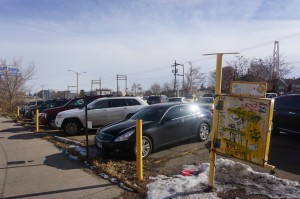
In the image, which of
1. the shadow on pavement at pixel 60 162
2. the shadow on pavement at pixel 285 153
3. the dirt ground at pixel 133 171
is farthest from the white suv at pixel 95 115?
the shadow on pavement at pixel 285 153

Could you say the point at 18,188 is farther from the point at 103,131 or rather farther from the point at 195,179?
the point at 195,179

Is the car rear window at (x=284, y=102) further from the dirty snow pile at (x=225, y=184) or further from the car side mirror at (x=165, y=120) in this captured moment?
the dirty snow pile at (x=225, y=184)

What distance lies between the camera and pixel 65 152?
10.1 metres

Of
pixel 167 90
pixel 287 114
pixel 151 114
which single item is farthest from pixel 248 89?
pixel 167 90

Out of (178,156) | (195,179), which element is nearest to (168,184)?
(195,179)

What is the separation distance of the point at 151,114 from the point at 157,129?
83cm

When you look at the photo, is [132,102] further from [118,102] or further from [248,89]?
[248,89]

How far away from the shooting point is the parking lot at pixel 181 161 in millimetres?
6922

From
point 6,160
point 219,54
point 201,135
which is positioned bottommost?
point 6,160

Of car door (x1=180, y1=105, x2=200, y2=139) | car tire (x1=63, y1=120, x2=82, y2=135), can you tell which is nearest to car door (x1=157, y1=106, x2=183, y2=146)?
car door (x1=180, y1=105, x2=200, y2=139)

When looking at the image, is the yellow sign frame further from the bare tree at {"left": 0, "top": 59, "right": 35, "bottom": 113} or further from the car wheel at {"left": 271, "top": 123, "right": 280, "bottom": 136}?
the bare tree at {"left": 0, "top": 59, "right": 35, "bottom": 113}

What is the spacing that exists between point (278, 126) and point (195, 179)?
6.20 metres

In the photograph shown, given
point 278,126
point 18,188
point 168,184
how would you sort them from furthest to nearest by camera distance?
point 278,126 → point 18,188 → point 168,184

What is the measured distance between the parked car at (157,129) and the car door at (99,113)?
475 centimetres
